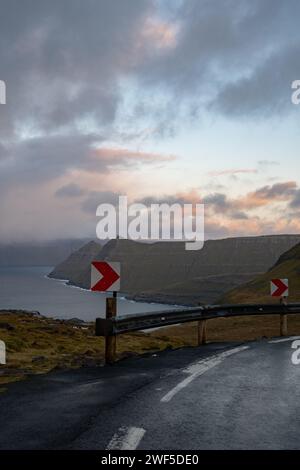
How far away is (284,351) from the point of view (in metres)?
13.9

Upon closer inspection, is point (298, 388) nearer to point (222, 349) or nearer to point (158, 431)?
point (158, 431)

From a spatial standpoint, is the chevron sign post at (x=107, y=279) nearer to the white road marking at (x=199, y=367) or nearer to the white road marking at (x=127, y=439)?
the white road marking at (x=199, y=367)

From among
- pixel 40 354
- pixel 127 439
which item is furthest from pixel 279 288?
pixel 127 439

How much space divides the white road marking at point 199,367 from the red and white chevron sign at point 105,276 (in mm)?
2679

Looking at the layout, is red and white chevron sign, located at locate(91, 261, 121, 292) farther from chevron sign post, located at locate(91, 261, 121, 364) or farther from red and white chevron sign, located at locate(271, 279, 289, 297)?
red and white chevron sign, located at locate(271, 279, 289, 297)

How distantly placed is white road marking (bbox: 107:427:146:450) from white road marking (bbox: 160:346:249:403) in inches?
69.1

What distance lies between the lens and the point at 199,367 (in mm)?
10984

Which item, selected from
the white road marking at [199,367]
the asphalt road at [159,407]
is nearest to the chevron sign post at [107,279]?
the asphalt road at [159,407]
